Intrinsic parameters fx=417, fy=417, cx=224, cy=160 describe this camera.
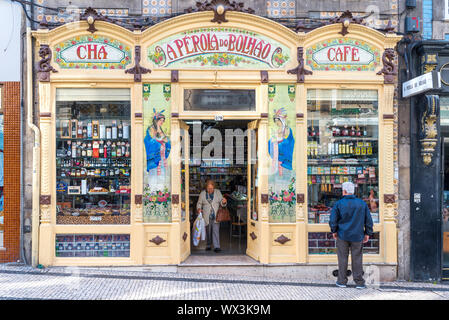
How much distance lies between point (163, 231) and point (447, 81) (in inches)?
243

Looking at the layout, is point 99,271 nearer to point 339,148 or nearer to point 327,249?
point 327,249

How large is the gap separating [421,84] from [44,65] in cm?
686

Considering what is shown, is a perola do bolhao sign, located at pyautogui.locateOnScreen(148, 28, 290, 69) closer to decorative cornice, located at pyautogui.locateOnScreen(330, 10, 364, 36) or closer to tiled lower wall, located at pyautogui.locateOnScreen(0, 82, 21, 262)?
decorative cornice, located at pyautogui.locateOnScreen(330, 10, 364, 36)

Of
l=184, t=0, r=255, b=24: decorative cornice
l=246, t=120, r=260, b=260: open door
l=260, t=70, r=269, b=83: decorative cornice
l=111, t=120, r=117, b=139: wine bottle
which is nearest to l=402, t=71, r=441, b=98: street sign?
l=260, t=70, r=269, b=83: decorative cornice

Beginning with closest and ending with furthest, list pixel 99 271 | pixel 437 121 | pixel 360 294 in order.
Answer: pixel 360 294, pixel 99 271, pixel 437 121

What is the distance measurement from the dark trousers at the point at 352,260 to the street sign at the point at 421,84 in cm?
297

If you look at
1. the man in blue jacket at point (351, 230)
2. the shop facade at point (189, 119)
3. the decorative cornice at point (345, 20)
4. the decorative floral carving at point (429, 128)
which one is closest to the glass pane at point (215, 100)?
the shop facade at point (189, 119)

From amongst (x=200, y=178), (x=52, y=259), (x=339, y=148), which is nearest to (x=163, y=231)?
(x=52, y=259)

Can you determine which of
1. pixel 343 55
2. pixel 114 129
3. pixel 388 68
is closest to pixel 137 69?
pixel 114 129

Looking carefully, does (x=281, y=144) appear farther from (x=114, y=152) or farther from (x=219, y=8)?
(x=114, y=152)

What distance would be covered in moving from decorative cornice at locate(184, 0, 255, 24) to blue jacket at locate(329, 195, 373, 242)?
3.97 metres

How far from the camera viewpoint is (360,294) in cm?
662

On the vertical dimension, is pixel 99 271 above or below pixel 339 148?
below

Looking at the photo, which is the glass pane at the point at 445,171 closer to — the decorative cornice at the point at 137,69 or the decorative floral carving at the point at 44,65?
the decorative cornice at the point at 137,69
